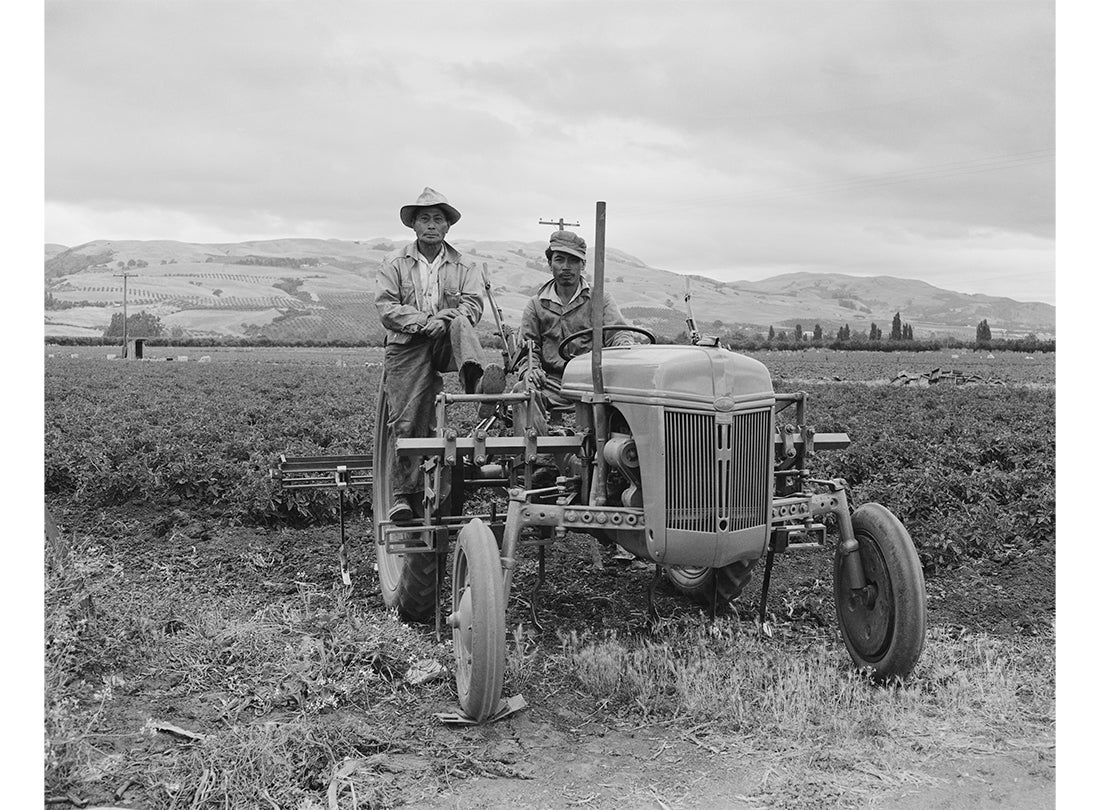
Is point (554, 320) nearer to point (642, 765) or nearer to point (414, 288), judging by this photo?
point (414, 288)

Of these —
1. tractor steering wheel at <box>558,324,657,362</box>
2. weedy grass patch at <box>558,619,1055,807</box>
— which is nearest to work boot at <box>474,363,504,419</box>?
tractor steering wheel at <box>558,324,657,362</box>

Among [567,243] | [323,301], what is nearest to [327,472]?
[567,243]

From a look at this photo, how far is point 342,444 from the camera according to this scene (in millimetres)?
11336

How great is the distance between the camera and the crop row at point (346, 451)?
8.09 m

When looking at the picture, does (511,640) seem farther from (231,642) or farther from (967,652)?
(967,652)

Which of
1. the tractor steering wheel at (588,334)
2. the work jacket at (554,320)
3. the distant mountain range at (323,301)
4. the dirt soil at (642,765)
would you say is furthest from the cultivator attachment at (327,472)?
the distant mountain range at (323,301)

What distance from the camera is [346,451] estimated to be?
10.8m

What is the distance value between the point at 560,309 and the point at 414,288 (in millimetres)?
860

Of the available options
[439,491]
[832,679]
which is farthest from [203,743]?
[832,679]

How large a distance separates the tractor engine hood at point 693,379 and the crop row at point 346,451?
3.47m

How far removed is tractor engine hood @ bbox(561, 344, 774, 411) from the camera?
4.22 metres

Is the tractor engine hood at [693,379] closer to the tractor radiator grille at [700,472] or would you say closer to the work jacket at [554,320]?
the tractor radiator grille at [700,472]

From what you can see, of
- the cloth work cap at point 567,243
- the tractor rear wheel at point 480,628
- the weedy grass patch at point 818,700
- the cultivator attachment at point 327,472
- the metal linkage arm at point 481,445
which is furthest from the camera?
the cultivator attachment at point 327,472

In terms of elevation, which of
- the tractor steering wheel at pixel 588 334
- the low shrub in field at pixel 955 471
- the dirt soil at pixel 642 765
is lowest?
the dirt soil at pixel 642 765
